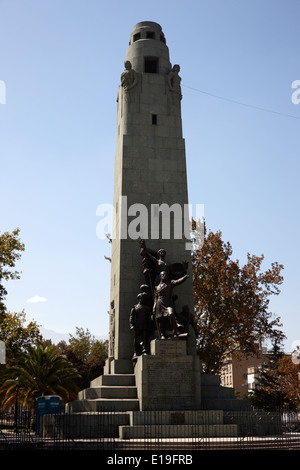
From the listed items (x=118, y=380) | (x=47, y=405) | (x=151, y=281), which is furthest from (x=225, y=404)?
(x=47, y=405)

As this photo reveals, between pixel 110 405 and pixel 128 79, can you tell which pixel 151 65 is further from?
pixel 110 405

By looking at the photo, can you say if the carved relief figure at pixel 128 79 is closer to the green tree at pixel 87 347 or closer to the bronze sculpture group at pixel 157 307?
the bronze sculpture group at pixel 157 307

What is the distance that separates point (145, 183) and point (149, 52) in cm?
729

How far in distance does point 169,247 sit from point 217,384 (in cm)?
634

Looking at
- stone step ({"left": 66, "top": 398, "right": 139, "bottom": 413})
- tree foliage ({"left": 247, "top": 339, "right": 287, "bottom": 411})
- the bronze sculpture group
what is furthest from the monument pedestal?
tree foliage ({"left": 247, "top": 339, "right": 287, "bottom": 411})

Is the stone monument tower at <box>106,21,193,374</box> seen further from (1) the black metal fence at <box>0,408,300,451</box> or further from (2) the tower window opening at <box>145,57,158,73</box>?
(1) the black metal fence at <box>0,408,300,451</box>

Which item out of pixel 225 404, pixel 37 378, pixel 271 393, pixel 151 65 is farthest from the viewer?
pixel 271 393

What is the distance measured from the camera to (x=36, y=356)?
33.9m

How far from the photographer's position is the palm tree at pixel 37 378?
32969mm

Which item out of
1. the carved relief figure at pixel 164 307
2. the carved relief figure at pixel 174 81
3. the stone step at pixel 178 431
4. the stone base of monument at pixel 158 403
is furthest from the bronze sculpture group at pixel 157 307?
the carved relief figure at pixel 174 81

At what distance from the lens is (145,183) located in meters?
24.2
